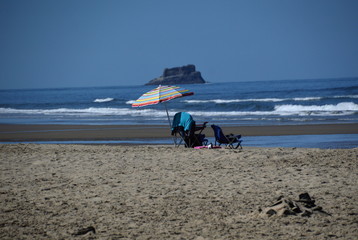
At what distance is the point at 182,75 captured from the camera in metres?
123

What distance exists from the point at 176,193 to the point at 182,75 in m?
117

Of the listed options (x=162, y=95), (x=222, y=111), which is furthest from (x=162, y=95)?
(x=222, y=111)

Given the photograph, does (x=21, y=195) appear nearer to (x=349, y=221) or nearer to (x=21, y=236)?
(x=21, y=236)

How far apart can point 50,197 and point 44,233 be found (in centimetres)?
157

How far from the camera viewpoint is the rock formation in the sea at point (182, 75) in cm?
12331

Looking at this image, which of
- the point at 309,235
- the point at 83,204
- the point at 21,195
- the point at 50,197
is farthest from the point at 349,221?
the point at 21,195

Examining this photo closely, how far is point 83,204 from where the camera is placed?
19.9 ft

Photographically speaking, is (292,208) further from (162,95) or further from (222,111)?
(222,111)

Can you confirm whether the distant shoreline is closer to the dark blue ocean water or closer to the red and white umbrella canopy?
the dark blue ocean water

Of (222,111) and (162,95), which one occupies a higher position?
(162,95)

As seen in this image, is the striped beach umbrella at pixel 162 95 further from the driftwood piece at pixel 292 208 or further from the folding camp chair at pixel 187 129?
the driftwood piece at pixel 292 208

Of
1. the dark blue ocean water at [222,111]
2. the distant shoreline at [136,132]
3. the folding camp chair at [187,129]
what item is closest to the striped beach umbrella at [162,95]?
the folding camp chair at [187,129]

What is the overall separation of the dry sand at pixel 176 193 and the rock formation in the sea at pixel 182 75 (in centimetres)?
11343

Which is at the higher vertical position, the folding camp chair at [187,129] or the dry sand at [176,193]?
the folding camp chair at [187,129]
